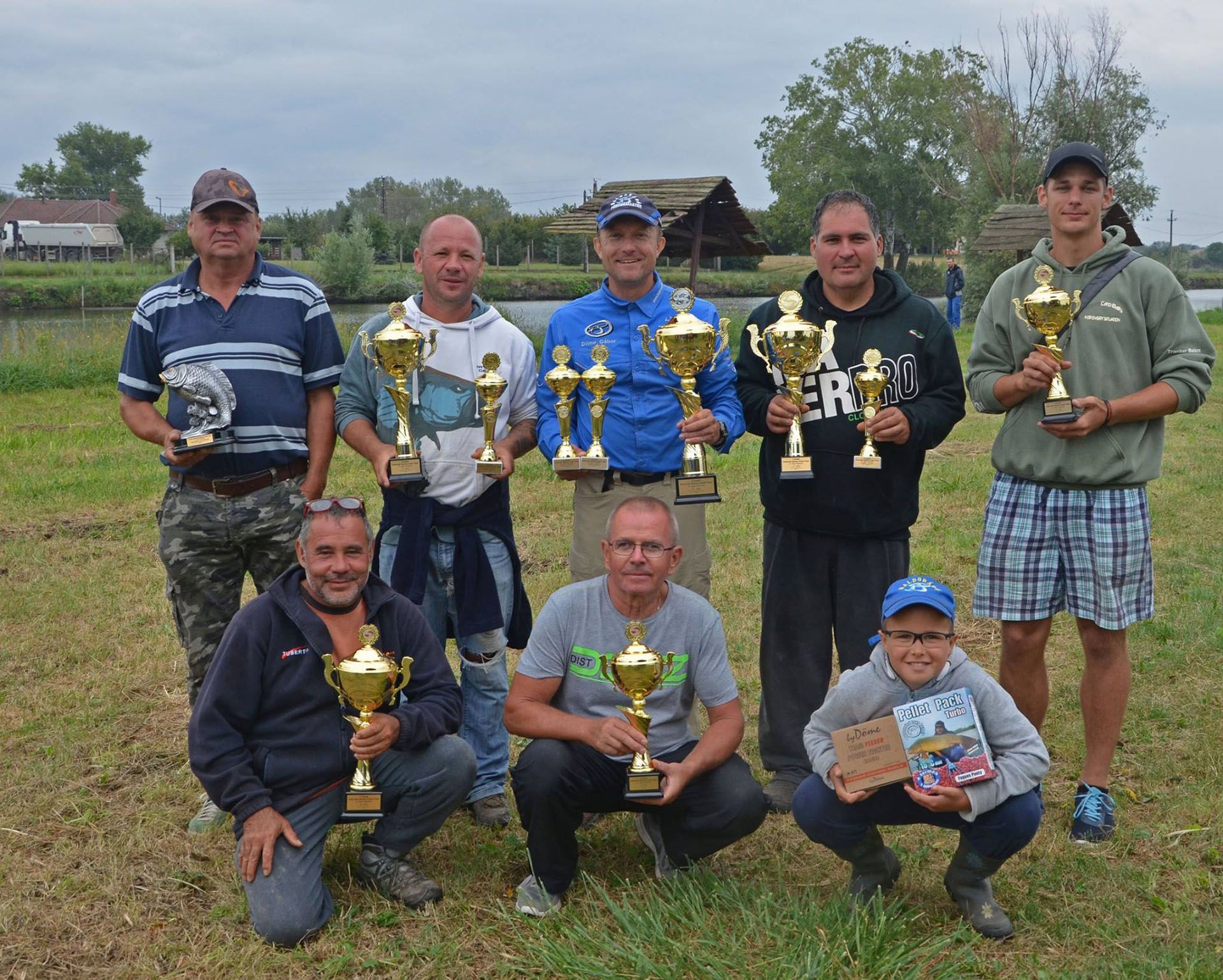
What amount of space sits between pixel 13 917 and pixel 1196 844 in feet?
13.0

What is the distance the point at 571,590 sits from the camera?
3988mm

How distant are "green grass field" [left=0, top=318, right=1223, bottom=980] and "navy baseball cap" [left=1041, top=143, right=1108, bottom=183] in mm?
2360

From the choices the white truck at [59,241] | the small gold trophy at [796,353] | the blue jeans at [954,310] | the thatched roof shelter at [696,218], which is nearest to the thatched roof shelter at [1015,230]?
the thatched roof shelter at [696,218]

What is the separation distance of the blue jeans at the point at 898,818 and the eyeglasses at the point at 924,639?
437 mm

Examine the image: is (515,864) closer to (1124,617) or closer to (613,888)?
(613,888)

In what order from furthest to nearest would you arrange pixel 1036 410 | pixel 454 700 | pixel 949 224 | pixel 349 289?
pixel 949 224 → pixel 349 289 → pixel 1036 410 → pixel 454 700

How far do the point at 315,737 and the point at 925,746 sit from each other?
192 centimetres

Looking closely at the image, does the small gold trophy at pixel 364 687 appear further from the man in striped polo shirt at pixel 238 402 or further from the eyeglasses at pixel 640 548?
the man in striped polo shirt at pixel 238 402

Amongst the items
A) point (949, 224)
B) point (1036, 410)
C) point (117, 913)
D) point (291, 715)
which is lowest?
point (117, 913)

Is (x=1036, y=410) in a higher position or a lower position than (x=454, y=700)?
higher

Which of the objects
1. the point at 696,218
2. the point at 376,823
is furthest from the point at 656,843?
the point at 696,218

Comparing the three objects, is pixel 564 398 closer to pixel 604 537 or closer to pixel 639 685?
pixel 604 537

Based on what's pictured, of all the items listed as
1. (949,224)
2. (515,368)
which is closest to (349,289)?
(515,368)

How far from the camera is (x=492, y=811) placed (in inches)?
178
